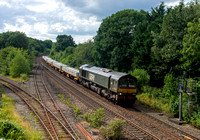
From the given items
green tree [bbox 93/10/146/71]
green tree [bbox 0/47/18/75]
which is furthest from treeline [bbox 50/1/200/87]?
green tree [bbox 0/47/18/75]

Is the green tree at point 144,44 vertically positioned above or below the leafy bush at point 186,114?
above

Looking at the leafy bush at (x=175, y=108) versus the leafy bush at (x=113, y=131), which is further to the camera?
the leafy bush at (x=175, y=108)

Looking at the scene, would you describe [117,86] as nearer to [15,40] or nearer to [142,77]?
[142,77]

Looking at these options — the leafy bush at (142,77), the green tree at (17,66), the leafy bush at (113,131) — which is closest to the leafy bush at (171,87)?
the leafy bush at (142,77)

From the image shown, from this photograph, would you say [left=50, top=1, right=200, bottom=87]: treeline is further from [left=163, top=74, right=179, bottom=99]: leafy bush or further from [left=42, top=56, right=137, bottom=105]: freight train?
[left=42, top=56, right=137, bottom=105]: freight train

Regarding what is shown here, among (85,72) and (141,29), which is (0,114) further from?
(141,29)

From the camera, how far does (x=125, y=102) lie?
1948cm

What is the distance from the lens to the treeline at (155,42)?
1806 centimetres

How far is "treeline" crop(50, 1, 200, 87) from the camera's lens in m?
→ 18.1

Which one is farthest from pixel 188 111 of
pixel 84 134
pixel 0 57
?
pixel 0 57

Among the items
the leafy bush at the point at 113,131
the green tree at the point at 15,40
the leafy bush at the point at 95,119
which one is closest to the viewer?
the leafy bush at the point at 113,131

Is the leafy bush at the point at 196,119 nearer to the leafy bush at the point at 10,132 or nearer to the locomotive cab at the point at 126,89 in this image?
the locomotive cab at the point at 126,89

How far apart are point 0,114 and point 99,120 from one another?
264 inches

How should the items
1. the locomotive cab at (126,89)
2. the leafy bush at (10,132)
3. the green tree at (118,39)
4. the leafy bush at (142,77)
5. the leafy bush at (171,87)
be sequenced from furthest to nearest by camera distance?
the green tree at (118,39)
the leafy bush at (142,77)
the leafy bush at (171,87)
the locomotive cab at (126,89)
the leafy bush at (10,132)
